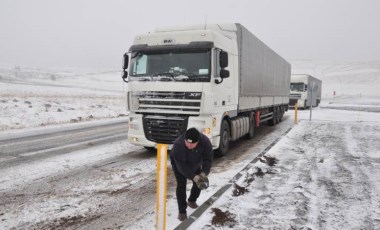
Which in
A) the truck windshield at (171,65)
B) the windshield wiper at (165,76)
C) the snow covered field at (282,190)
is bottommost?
the snow covered field at (282,190)

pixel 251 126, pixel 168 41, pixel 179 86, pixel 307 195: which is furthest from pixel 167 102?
pixel 251 126

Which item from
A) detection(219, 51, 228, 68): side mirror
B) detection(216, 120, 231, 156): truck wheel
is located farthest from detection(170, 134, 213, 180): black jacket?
detection(216, 120, 231, 156): truck wheel

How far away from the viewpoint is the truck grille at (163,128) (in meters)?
7.94

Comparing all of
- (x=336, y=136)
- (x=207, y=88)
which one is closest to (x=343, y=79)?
(x=336, y=136)

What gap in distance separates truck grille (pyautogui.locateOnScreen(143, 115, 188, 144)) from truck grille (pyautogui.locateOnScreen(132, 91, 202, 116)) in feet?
0.58

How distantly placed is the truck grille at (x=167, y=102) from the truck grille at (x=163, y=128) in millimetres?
178

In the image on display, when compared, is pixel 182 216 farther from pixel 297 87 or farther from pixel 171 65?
pixel 297 87

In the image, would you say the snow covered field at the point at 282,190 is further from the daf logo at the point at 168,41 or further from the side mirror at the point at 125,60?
the daf logo at the point at 168,41

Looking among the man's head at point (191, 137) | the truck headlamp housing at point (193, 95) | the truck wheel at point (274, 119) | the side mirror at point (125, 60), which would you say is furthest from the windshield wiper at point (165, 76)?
the truck wheel at point (274, 119)

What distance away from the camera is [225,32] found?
32.6 feet

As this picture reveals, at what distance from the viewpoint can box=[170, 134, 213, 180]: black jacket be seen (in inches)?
174

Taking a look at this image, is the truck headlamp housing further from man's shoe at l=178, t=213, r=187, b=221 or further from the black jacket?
man's shoe at l=178, t=213, r=187, b=221

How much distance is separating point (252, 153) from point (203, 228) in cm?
544

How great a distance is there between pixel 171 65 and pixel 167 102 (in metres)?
0.97
